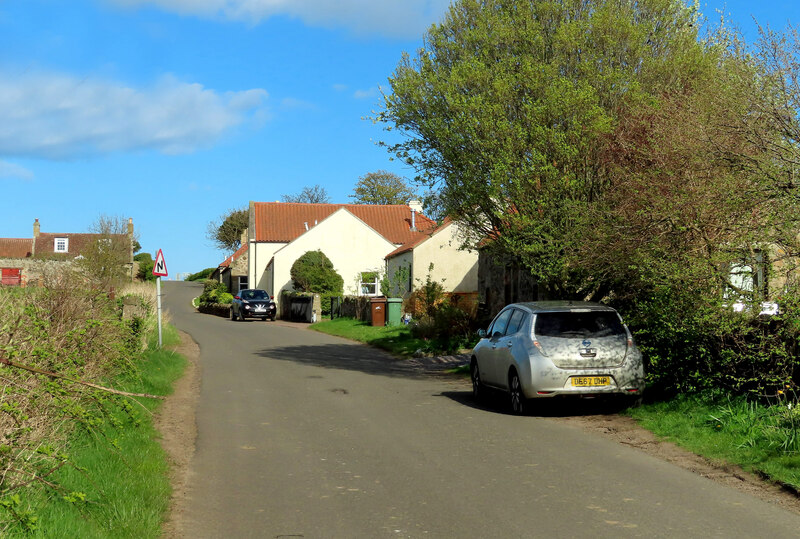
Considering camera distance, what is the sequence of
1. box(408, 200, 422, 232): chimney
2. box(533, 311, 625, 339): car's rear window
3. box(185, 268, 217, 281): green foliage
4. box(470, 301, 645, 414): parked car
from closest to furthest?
1. box(470, 301, 645, 414): parked car
2. box(533, 311, 625, 339): car's rear window
3. box(408, 200, 422, 232): chimney
4. box(185, 268, 217, 281): green foliage

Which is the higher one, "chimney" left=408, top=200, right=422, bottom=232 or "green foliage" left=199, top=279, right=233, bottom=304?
"chimney" left=408, top=200, right=422, bottom=232

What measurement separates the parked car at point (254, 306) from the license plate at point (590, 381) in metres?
36.7

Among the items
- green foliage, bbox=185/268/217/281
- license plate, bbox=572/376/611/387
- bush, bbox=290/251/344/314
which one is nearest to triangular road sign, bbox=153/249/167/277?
license plate, bbox=572/376/611/387

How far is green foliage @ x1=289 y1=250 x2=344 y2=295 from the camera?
50000 millimetres

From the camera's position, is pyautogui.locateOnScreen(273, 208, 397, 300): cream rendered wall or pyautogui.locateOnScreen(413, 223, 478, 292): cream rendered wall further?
pyautogui.locateOnScreen(273, 208, 397, 300): cream rendered wall

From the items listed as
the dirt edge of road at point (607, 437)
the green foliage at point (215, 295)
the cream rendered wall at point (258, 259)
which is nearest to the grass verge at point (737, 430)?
the dirt edge of road at point (607, 437)

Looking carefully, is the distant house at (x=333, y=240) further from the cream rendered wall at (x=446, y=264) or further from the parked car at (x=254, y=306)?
the parked car at (x=254, y=306)

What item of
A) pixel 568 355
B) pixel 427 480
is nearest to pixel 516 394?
pixel 568 355

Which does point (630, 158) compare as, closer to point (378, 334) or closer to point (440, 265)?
point (378, 334)

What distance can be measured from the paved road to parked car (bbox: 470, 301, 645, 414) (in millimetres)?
612

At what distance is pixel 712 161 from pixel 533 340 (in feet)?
11.9

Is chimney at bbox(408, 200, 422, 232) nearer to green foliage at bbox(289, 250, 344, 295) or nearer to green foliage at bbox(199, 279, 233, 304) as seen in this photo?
green foliage at bbox(289, 250, 344, 295)

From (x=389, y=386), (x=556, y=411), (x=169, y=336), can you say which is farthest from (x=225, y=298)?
(x=556, y=411)

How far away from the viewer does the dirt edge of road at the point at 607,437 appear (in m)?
7.09
